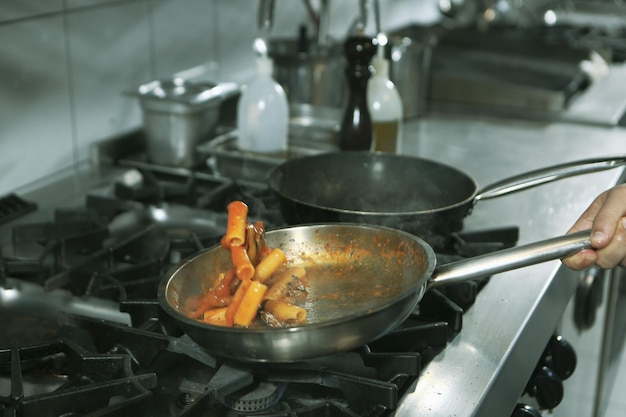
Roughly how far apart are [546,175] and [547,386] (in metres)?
0.31

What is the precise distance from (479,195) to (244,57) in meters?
1.09

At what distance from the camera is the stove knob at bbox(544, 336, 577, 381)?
1.12m

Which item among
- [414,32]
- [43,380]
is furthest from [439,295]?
[414,32]

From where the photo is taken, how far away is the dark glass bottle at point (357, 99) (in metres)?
1.43

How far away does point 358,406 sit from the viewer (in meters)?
0.82

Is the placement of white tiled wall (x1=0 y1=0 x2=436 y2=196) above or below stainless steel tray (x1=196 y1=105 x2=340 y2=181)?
above

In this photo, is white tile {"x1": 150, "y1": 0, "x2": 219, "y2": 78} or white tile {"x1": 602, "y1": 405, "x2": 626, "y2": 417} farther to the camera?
white tile {"x1": 602, "y1": 405, "x2": 626, "y2": 417}

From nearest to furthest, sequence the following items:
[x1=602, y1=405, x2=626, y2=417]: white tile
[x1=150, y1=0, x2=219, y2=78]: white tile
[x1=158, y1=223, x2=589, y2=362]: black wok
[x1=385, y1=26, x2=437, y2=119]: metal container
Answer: [x1=158, y1=223, x2=589, y2=362]: black wok
[x1=150, y1=0, x2=219, y2=78]: white tile
[x1=385, y1=26, x2=437, y2=119]: metal container
[x1=602, y1=405, x2=626, y2=417]: white tile

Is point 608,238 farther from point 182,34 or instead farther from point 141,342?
point 182,34

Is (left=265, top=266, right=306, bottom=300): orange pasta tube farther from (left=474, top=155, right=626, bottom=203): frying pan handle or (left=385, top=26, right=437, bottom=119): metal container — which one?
(left=385, top=26, right=437, bottom=119): metal container

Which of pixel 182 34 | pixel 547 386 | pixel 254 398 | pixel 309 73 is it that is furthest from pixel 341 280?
pixel 182 34

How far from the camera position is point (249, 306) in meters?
0.81

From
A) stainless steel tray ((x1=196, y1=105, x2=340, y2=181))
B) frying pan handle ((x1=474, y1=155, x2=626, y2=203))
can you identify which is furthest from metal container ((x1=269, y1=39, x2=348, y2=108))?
frying pan handle ((x1=474, y1=155, x2=626, y2=203))

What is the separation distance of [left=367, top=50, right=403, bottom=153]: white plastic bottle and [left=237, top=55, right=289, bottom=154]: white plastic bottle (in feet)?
0.59
